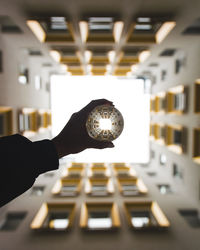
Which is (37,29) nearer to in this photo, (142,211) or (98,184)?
(98,184)

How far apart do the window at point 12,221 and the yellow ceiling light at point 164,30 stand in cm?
705

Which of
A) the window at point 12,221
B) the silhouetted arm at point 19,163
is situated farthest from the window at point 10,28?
the window at point 12,221

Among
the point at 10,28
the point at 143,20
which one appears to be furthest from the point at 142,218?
the point at 10,28

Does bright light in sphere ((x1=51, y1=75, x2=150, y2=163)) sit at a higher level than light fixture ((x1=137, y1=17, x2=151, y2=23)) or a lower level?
lower

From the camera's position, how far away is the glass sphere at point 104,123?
7.80 ft

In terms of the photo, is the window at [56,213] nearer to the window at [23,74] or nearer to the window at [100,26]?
the window at [23,74]

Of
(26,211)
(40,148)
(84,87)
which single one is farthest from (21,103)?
(40,148)

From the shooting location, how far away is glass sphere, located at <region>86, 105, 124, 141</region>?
2.38m

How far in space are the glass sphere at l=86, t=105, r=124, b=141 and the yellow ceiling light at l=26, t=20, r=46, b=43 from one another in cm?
428

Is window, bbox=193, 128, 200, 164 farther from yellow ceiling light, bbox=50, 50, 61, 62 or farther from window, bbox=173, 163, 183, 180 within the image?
yellow ceiling light, bbox=50, 50, 61, 62

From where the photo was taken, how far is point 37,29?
5.76 m

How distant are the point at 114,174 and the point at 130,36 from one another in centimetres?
645

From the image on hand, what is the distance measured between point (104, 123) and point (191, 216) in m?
5.76

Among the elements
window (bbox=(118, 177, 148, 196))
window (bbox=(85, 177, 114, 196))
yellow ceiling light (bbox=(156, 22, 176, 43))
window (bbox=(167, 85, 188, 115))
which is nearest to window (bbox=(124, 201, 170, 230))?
window (bbox=(118, 177, 148, 196))
